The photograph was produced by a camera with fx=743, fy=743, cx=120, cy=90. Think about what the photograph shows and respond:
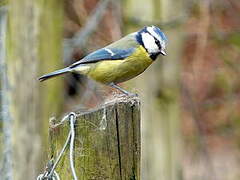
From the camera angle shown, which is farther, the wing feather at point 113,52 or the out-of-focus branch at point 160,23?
the out-of-focus branch at point 160,23

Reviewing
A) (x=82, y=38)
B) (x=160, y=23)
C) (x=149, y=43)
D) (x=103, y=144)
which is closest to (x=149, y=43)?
(x=149, y=43)

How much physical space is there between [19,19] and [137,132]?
1.63 m

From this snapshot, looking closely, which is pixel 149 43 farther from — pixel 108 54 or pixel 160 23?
pixel 160 23

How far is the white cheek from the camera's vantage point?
11.6 feet

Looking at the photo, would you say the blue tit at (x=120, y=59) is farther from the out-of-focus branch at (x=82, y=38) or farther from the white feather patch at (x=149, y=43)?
the out-of-focus branch at (x=82, y=38)

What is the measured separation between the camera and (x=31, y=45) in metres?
3.64

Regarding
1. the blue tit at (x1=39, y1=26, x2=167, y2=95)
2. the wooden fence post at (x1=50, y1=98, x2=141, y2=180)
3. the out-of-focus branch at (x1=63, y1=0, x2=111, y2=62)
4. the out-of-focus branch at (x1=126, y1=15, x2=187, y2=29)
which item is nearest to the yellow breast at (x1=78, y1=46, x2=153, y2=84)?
the blue tit at (x1=39, y1=26, x2=167, y2=95)

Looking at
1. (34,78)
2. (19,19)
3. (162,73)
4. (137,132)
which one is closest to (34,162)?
(34,78)

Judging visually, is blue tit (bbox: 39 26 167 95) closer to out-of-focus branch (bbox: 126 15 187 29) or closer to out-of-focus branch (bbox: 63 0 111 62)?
out-of-focus branch (bbox: 126 15 187 29)

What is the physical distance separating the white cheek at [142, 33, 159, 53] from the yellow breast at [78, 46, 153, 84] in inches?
1.4

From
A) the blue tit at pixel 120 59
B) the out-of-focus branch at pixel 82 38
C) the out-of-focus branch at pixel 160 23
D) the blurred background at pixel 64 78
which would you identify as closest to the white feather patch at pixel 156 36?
the blue tit at pixel 120 59

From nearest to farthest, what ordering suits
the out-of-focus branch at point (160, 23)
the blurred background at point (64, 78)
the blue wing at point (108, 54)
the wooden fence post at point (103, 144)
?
the wooden fence post at point (103, 144)
the blue wing at point (108, 54)
the blurred background at point (64, 78)
the out-of-focus branch at point (160, 23)

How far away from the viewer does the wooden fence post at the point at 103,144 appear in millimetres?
2062

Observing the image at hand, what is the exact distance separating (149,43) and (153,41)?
0.13ft
